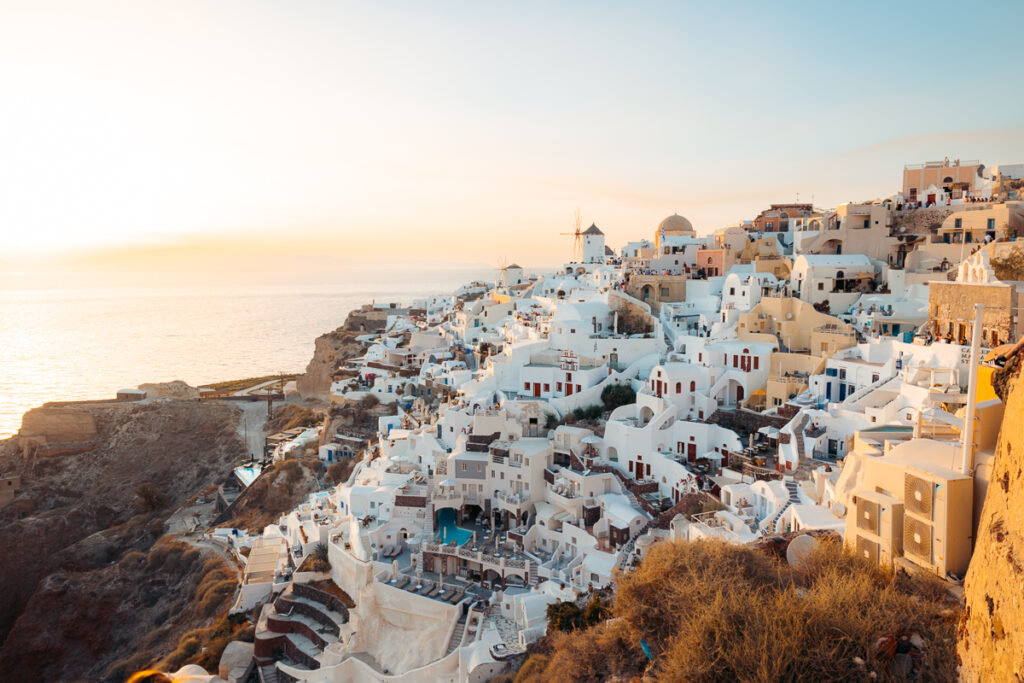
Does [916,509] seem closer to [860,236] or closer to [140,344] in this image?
[860,236]

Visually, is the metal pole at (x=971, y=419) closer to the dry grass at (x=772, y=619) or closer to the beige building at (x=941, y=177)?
the dry grass at (x=772, y=619)

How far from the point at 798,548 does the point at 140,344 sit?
10554 centimetres

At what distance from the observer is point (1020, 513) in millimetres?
4359

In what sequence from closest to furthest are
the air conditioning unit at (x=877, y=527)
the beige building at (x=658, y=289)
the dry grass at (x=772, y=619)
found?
the dry grass at (x=772, y=619) < the air conditioning unit at (x=877, y=527) < the beige building at (x=658, y=289)

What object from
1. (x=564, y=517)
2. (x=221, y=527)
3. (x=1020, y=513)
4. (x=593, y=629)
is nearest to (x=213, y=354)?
(x=221, y=527)

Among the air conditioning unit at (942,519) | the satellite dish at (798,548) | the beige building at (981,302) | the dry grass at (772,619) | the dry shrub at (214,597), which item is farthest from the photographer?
the dry shrub at (214,597)

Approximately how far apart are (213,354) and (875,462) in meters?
92.3

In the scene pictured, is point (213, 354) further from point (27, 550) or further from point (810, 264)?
point (810, 264)

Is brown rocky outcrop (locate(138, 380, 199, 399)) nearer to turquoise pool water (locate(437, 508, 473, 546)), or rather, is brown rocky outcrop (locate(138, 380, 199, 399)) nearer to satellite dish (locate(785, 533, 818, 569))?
turquoise pool water (locate(437, 508, 473, 546))

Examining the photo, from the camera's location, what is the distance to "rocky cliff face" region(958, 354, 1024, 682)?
423cm

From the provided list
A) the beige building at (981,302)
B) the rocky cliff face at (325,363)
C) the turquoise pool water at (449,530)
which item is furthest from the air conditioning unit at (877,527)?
the rocky cliff face at (325,363)

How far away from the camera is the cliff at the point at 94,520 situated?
25859mm

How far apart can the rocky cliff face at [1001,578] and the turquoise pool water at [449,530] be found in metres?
16.4

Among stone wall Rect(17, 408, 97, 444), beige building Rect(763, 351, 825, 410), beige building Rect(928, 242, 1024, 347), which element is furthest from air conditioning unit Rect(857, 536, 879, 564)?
stone wall Rect(17, 408, 97, 444)
